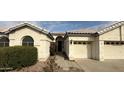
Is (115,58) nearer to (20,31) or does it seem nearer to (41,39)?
(41,39)

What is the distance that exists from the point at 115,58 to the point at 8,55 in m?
13.1

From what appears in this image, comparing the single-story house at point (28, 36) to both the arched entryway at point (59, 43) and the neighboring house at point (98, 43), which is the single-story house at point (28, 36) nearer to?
the neighboring house at point (98, 43)

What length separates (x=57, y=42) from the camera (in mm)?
34000

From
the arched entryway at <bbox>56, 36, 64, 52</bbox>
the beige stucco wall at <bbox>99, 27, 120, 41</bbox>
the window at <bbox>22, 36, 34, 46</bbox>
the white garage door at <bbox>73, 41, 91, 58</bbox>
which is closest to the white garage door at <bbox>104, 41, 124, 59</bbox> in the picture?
the beige stucco wall at <bbox>99, 27, 120, 41</bbox>

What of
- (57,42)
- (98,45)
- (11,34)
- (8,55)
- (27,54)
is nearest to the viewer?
(8,55)

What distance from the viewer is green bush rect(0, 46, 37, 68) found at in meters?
14.4

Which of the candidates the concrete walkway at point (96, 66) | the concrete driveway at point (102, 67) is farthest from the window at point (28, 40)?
the concrete driveway at point (102, 67)

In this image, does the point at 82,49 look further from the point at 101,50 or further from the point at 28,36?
the point at 28,36

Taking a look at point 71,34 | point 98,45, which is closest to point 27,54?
point 71,34

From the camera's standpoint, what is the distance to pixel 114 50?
2127 centimetres

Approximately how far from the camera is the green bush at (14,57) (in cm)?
1435

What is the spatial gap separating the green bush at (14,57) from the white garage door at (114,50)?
10053 mm

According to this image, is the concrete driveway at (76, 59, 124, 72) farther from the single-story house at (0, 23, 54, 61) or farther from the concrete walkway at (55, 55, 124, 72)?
the single-story house at (0, 23, 54, 61)

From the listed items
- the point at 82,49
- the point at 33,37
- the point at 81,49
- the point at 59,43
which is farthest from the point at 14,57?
the point at 59,43
